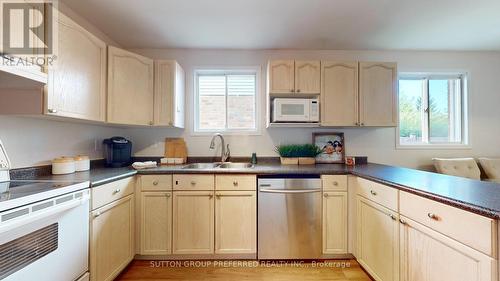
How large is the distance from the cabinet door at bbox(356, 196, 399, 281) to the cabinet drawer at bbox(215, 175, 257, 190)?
0.98 m

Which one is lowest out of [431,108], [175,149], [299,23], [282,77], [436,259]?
[436,259]

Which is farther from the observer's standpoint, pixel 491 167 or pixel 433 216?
pixel 491 167

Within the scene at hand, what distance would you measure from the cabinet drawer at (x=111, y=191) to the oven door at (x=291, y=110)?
62.1 inches

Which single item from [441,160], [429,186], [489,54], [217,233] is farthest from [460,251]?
[489,54]

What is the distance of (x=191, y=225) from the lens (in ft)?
7.02

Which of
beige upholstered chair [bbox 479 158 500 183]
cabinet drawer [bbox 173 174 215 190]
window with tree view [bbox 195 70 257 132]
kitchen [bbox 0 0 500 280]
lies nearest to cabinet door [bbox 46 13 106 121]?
kitchen [bbox 0 0 500 280]

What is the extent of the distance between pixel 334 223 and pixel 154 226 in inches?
66.9

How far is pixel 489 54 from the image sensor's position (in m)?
2.94

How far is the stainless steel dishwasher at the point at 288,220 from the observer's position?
2129 millimetres

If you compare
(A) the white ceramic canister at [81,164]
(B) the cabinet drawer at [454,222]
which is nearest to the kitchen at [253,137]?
(B) the cabinet drawer at [454,222]

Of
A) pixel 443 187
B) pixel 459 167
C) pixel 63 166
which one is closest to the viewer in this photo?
pixel 443 187

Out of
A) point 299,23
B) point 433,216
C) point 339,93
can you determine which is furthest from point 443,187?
point 299,23

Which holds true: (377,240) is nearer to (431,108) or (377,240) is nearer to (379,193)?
(379,193)

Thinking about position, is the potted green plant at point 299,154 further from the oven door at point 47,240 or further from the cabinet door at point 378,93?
the oven door at point 47,240
